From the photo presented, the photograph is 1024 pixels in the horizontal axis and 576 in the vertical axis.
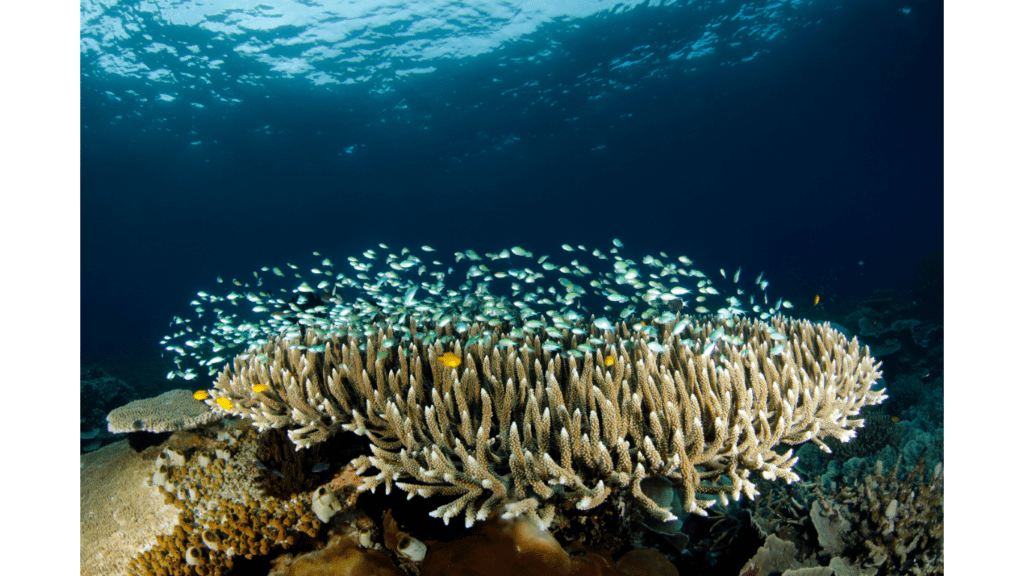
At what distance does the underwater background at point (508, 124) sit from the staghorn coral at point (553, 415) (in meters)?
3.59

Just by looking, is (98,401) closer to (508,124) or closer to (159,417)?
(159,417)

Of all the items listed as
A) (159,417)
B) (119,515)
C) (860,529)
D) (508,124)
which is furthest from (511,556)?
(508,124)

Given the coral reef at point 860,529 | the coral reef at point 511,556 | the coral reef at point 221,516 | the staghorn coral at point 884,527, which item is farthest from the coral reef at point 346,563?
the staghorn coral at point 884,527

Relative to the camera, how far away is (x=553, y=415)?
343 cm

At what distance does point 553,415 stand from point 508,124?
43.1 m

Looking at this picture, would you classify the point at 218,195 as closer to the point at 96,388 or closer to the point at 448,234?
the point at 448,234

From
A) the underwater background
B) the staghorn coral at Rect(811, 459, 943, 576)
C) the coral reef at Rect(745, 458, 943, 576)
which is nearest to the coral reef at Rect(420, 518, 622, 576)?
the coral reef at Rect(745, 458, 943, 576)

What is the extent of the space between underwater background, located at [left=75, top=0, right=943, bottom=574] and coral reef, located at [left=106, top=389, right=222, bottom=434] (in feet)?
28.0

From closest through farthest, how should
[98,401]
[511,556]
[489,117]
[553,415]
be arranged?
1. [511,556]
2. [553,415]
3. [98,401]
4. [489,117]

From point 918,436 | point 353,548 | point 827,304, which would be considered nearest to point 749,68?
point 827,304

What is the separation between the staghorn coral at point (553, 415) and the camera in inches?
117

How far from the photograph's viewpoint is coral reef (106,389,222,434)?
5543 mm

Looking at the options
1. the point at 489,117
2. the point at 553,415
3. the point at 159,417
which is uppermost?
the point at 489,117

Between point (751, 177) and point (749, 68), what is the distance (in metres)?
46.7
